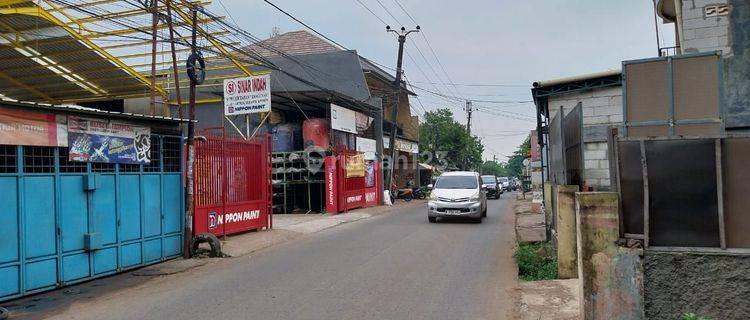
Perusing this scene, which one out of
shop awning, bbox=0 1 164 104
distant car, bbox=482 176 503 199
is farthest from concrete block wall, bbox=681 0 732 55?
distant car, bbox=482 176 503 199

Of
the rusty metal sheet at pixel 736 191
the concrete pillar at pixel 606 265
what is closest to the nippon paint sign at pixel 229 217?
the concrete pillar at pixel 606 265

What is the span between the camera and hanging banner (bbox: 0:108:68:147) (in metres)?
8.09

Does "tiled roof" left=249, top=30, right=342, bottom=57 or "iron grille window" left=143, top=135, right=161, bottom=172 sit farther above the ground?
"tiled roof" left=249, top=30, right=342, bottom=57

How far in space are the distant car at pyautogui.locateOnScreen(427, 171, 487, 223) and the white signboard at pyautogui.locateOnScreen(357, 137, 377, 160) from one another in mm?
9726

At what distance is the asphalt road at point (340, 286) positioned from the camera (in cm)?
726

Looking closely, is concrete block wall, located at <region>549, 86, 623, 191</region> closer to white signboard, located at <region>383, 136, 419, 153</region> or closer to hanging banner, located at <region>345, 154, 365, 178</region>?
hanging banner, located at <region>345, 154, 365, 178</region>

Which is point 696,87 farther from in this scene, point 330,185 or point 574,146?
point 330,185

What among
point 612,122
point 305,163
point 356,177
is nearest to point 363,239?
point 612,122

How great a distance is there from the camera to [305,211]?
2447 cm

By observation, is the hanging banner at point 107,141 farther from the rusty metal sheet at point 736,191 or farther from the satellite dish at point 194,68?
the rusty metal sheet at point 736,191

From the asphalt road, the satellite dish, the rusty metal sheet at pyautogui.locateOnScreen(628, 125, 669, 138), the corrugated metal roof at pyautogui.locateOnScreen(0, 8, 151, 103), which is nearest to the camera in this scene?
the rusty metal sheet at pyautogui.locateOnScreen(628, 125, 669, 138)

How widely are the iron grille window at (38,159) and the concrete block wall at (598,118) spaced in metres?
9.75

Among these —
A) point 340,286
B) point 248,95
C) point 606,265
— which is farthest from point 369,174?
A: point 606,265

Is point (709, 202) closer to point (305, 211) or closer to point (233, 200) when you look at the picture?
point (233, 200)
